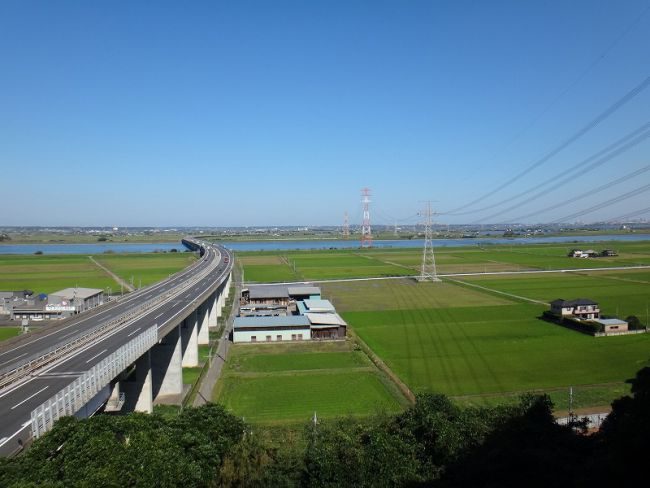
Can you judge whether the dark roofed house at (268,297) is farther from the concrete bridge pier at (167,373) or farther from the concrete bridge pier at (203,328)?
the concrete bridge pier at (167,373)

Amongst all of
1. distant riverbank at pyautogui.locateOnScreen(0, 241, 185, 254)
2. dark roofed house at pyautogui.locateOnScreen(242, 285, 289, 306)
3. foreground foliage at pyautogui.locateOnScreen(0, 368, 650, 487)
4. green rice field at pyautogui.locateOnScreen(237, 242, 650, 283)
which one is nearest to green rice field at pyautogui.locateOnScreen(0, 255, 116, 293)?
distant riverbank at pyautogui.locateOnScreen(0, 241, 185, 254)

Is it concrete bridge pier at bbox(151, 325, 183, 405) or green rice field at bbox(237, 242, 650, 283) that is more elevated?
green rice field at bbox(237, 242, 650, 283)

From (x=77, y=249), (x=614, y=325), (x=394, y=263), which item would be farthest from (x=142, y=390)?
(x=77, y=249)

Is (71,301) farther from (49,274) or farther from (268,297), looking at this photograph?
(49,274)

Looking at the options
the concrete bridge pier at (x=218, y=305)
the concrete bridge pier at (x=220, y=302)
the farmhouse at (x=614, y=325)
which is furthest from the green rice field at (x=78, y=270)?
the farmhouse at (x=614, y=325)

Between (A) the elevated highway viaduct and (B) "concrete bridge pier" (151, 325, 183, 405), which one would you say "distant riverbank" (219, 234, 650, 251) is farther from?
(B) "concrete bridge pier" (151, 325, 183, 405)
